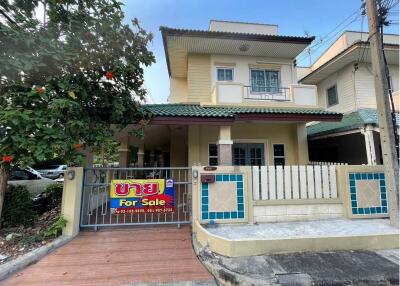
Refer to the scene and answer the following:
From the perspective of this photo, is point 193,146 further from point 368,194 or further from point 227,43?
point 368,194

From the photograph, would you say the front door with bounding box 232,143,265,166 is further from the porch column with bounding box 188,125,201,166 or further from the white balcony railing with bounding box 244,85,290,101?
the white balcony railing with bounding box 244,85,290,101

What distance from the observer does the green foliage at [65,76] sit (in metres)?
4.59

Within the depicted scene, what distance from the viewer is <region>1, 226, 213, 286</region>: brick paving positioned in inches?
145

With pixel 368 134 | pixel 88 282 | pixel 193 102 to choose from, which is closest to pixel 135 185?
pixel 88 282

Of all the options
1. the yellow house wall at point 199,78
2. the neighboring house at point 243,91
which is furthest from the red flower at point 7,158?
the yellow house wall at point 199,78

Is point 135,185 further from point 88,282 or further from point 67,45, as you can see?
point 67,45

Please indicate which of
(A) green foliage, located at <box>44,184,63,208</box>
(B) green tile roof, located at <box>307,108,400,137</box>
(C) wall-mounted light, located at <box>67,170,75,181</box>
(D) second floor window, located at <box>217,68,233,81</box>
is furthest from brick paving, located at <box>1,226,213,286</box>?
(B) green tile roof, located at <box>307,108,400,137</box>

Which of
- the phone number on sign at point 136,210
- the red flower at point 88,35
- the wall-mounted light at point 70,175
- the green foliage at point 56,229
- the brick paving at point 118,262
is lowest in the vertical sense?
the brick paving at point 118,262

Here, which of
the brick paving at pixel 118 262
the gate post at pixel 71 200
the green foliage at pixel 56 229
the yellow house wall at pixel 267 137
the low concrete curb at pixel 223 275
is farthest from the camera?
the yellow house wall at pixel 267 137

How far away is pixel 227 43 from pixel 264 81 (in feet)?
8.41

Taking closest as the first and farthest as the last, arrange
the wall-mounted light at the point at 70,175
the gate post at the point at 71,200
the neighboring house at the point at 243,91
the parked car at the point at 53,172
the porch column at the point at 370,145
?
1. the gate post at the point at 71,200
2. the wall-mounted light at the point at 70,175
3. the porch column at the point at 370,145
4. the neighboring house at the point at 243,91
5. the parked car at the point at 53,172

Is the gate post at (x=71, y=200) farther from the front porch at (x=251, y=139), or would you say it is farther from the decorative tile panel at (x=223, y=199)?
the front porch at (x=251, y=139)

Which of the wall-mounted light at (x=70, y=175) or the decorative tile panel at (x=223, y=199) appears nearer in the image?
the wall-mounted light at (x=70, y=175)

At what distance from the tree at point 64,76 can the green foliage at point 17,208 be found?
0.62 meters
